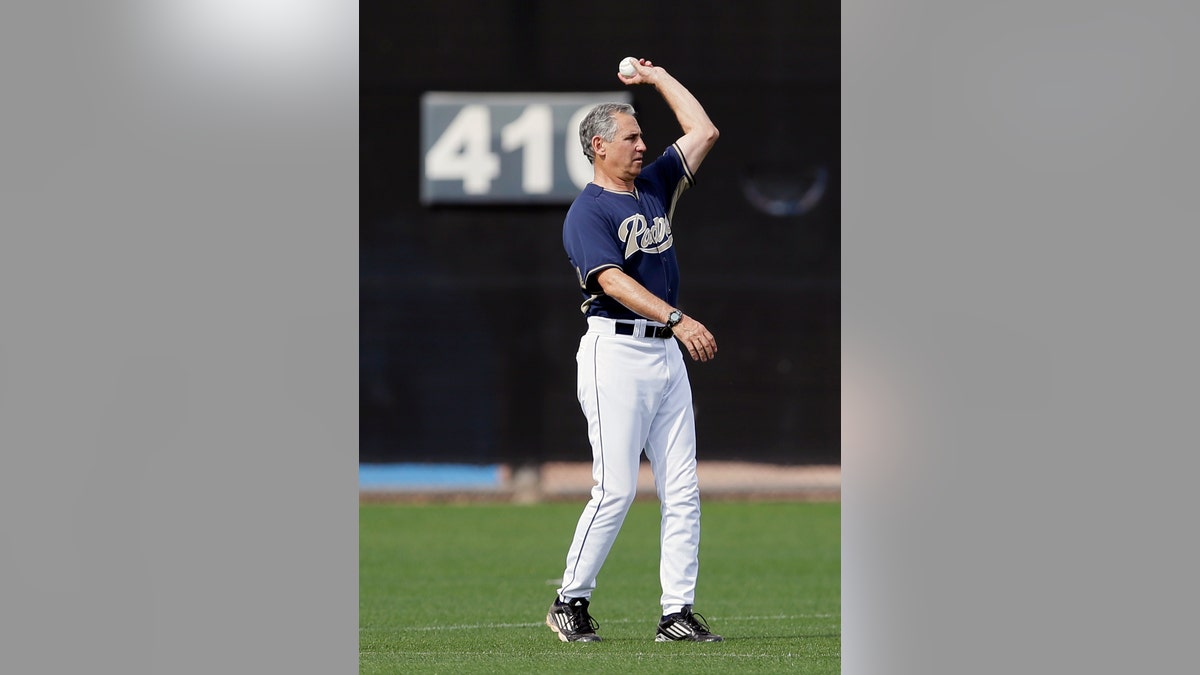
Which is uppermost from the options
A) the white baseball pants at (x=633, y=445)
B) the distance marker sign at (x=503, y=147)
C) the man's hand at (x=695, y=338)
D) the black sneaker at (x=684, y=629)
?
the distance marker sign at (x=503, y=147)

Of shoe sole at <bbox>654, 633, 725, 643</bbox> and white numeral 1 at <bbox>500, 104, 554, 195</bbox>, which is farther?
white numeral 1 at <bbox>500, 104, 554, 195</bbox>

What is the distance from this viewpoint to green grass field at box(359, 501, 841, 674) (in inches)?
193

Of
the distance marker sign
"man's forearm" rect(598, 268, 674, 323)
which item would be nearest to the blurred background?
the distance marker sign

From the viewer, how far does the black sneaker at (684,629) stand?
526 centimetres

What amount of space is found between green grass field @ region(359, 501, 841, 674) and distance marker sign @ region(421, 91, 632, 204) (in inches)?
84.3

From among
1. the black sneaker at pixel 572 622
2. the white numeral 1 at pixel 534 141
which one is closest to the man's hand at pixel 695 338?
the black sneaker at pixel 572 622

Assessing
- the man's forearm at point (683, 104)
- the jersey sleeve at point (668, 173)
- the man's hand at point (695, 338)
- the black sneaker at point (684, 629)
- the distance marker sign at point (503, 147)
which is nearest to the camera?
the man's hand at point (695, 338)

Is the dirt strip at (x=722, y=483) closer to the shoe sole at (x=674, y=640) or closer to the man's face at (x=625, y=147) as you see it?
the shoe sole at (x=674, y=640)

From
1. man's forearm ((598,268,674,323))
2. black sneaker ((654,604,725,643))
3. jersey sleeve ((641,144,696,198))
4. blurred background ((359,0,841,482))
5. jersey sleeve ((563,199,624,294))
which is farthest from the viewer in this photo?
blurred background ((359,0,841,482))

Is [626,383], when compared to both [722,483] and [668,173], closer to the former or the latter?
[668,173]

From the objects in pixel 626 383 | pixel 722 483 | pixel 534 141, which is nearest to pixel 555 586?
pixel 626 383

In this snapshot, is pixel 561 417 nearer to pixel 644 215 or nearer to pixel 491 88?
pixel 491 88

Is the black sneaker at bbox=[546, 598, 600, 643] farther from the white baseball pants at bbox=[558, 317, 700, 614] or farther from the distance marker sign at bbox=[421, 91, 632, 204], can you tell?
the distance marker sign at bbox=[421, 91, 632, 204]

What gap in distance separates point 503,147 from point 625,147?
6.23 metres
